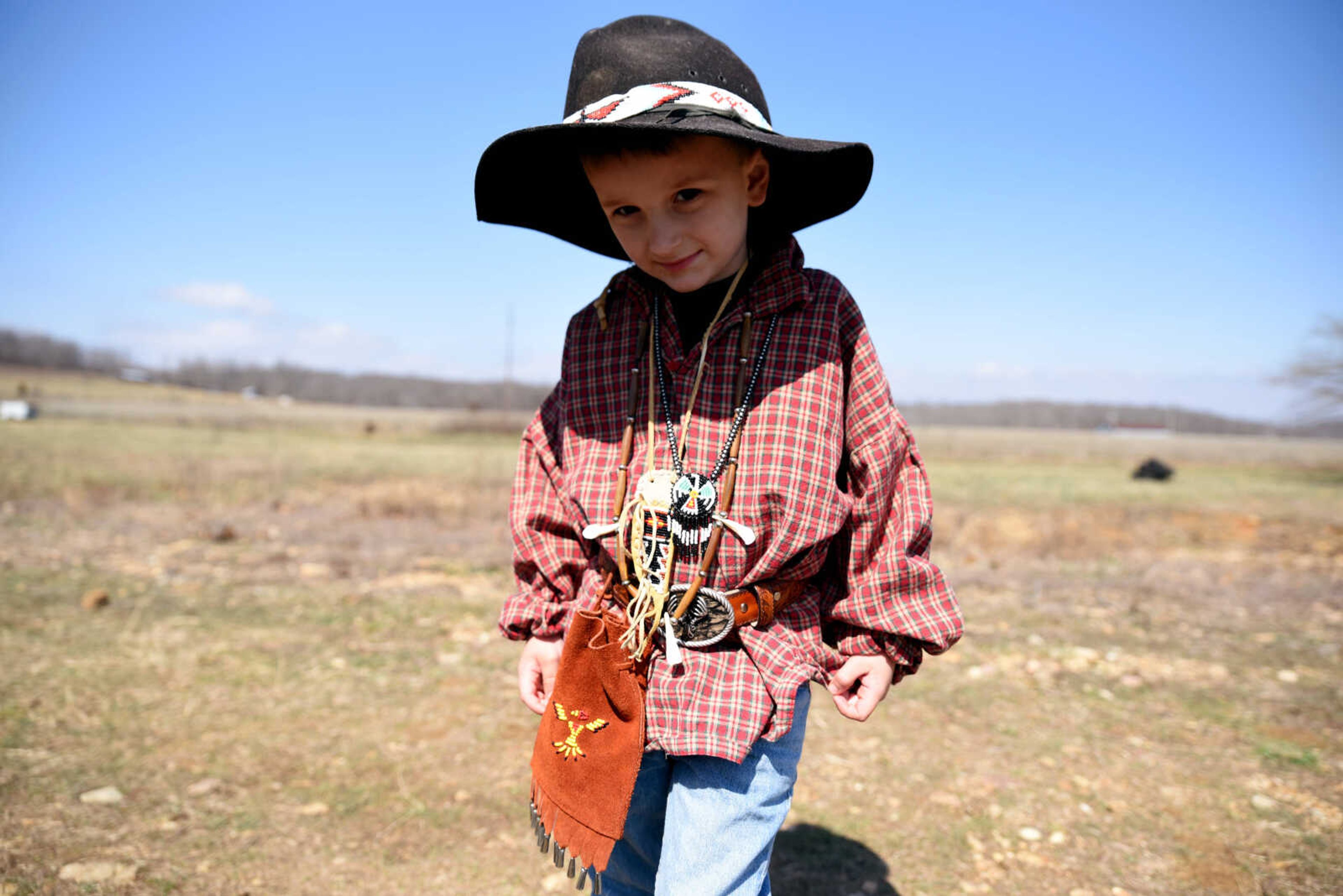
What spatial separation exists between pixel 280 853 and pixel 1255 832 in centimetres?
303

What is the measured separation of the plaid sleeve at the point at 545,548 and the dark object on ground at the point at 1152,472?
25068 mm

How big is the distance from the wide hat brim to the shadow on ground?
1.83 metres

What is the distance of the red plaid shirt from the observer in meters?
1.39

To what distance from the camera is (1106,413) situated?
106625 mm

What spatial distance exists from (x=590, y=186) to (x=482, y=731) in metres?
2.43

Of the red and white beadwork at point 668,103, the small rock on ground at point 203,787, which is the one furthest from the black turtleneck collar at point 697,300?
the small rock on ground at point 203,787

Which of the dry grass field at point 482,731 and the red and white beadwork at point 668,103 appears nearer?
the red and white beadwork at point 668,103

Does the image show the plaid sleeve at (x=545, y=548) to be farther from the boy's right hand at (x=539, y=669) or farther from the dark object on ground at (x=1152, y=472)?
the dark object on ground at (x=1152, y=472)

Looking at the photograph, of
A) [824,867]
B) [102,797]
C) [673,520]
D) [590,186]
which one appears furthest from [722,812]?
[102,797]

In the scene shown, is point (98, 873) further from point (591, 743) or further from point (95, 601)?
point (95, 601)

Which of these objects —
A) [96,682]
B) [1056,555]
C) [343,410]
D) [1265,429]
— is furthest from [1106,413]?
[96,682]

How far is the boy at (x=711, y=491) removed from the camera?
134 cm

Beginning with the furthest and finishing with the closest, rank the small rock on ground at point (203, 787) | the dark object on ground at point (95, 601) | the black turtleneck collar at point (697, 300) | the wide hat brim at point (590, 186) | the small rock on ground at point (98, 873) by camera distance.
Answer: the dark object on ground at point (95, 601) → the small rock on ground at point (203, 787) → the small rock on ground at point (98, 873) → the black turtleneck collar at point (697, 300) → the wide hat brim at point (590, 186)

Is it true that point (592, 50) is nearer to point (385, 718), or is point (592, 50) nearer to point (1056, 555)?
point (385, 718)
